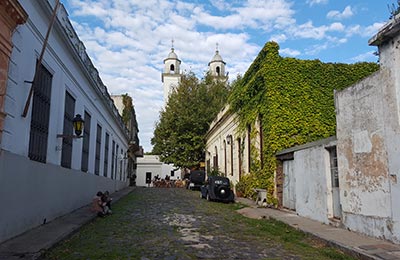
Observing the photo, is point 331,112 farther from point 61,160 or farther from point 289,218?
point 61,160

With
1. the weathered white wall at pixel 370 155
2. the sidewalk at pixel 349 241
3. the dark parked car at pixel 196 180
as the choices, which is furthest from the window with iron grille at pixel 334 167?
the dark parked car at pixel 196 180

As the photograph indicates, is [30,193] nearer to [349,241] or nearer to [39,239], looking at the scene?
[39,239]

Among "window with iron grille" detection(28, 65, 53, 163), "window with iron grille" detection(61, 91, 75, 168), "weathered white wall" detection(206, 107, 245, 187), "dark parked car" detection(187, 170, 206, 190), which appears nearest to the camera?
"window with iron grille" detection(28, 65, 53, 163)

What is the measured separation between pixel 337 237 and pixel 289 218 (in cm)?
349

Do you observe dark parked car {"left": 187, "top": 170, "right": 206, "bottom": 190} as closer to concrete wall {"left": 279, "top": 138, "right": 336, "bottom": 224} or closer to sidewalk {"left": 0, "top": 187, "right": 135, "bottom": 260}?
concrete wall {"left": 279, "top": 138, "right": 336, "bottom": 224}

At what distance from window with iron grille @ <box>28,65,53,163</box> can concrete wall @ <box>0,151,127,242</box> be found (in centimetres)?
35

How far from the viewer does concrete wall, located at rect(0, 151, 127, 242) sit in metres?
7.01

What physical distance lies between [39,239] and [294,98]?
11.4m

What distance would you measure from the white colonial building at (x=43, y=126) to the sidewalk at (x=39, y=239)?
233 millimetres

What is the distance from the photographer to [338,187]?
998 cm

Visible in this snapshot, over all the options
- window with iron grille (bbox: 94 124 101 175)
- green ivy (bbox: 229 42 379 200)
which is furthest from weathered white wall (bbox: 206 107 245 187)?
→ window with iron grille (bbox: 94 124 101 175)

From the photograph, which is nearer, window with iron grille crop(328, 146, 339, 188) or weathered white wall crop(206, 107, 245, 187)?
window with iron grille crop(328, 146, 339, 188)

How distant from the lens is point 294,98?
15359mm

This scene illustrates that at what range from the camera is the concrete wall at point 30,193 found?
7.01 meters
